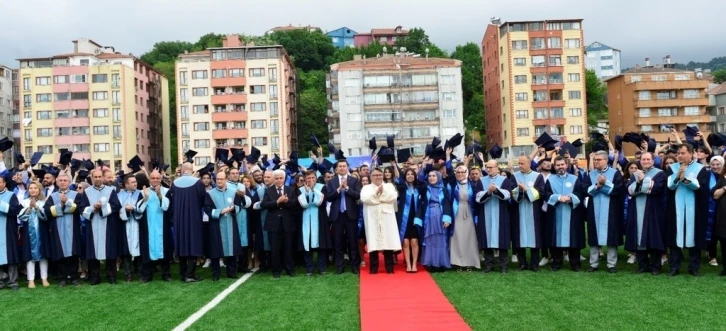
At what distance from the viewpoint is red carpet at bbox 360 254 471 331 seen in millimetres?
8297

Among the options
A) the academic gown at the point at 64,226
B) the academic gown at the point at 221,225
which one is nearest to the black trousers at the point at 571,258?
the academic gown at the point at 221,225

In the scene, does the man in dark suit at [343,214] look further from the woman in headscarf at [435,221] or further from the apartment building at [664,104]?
the apartment building at [664,104]

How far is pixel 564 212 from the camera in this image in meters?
12.4

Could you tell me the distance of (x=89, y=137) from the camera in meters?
69.6

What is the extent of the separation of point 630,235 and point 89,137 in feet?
216

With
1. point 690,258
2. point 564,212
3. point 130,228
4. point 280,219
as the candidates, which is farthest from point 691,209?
point 130,228

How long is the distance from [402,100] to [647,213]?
5704cm

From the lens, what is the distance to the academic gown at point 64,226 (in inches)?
483

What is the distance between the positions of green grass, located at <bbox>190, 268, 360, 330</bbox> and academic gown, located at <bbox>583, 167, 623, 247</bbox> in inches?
166

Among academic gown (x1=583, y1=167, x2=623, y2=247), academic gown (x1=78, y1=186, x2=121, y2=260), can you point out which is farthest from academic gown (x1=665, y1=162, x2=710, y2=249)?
academic gown (x1=78, y1=186, x2=121, y2=260)

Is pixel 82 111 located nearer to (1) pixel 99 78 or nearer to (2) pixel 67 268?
(1) pixel 99 78

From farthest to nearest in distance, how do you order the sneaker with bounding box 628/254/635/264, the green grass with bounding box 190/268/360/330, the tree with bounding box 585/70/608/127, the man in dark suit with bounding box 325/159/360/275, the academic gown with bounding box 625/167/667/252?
the tree with bounding box 585/70/608/127 → the sneaker with bounding box 628/254/635/264 → the man in dark suit with bounding box 325/159/360/275 → the academic gown with bounding box 625/167/667/252 → the green grass with bounding box 190/268/360/330

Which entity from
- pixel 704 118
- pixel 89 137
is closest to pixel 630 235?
pixel 89 137

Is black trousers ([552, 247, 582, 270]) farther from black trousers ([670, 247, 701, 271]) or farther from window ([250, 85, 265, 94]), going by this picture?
window ([250, 85, 265, 94])
